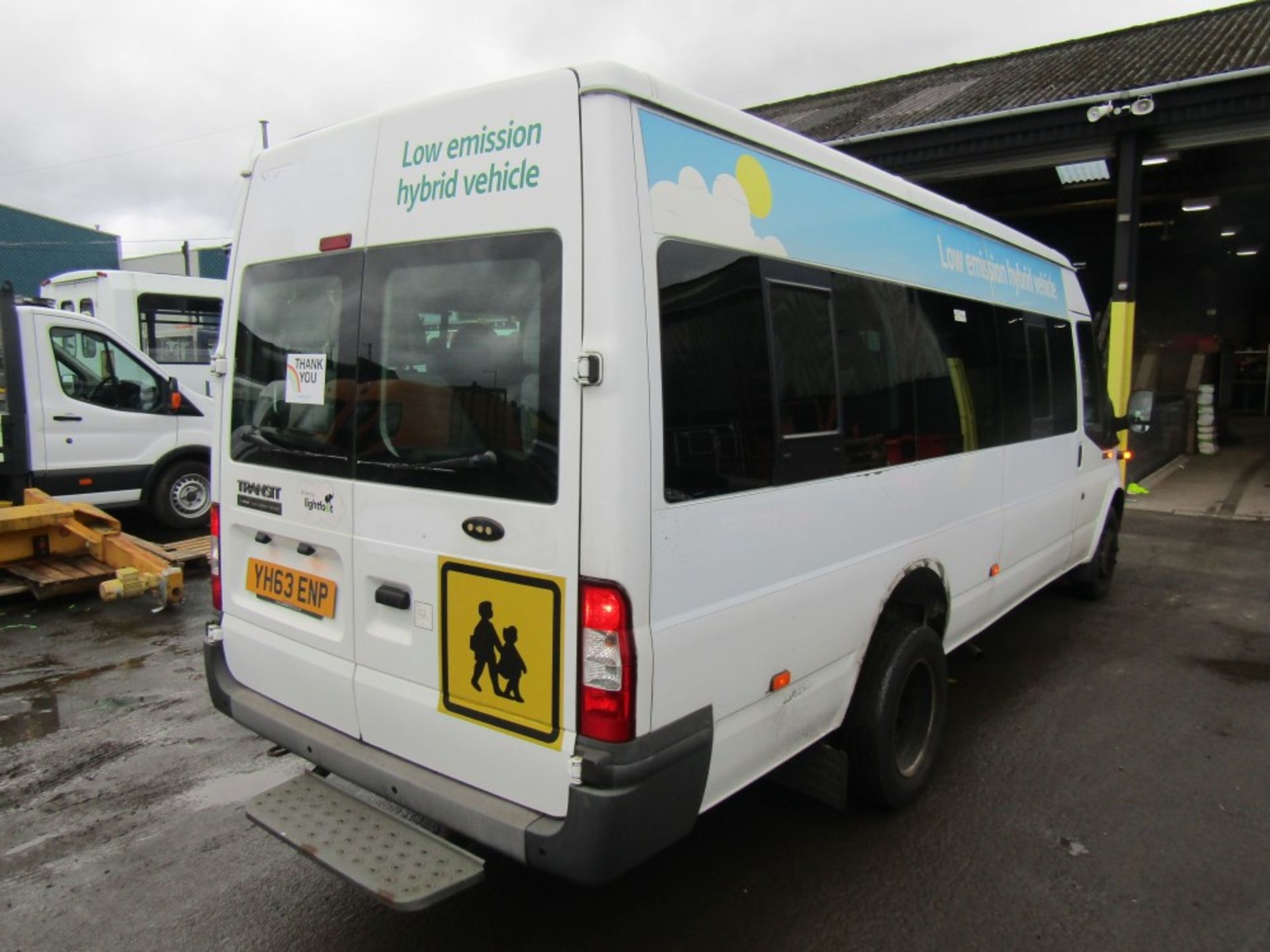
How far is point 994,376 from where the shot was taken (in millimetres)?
4207

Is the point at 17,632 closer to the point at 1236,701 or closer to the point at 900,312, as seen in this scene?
the point at 900,312

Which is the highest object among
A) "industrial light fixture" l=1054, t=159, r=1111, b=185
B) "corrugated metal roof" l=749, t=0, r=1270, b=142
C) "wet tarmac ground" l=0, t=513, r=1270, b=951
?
"corrugated metal roof" l=749, t=0, r=1270, b=142

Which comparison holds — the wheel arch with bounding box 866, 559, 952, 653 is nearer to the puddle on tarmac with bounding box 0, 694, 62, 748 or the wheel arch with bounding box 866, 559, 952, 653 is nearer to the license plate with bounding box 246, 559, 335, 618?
the license plate with bounding box 246, 559, 335, 618

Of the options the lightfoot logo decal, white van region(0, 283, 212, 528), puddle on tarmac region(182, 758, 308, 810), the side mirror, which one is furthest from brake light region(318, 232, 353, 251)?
white van region(0, 283, 212, 528)

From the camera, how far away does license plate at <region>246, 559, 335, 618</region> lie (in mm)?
2828

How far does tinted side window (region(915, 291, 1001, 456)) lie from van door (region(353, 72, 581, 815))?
1900mm

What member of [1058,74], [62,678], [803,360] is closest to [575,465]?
[803,360]

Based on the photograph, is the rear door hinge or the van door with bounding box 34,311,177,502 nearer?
the rear door hinge

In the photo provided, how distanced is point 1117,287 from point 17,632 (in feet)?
43.1

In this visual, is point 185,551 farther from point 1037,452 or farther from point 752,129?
point 1037,452

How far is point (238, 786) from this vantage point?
3.62m

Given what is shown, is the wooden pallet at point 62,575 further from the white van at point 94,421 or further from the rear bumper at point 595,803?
the rear bumper at point 595,803

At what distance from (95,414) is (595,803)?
25.8ft

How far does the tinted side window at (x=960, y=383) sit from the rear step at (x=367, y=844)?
240 cm
